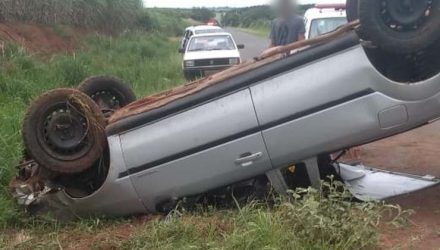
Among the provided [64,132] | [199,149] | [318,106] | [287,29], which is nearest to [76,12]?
[287,29]

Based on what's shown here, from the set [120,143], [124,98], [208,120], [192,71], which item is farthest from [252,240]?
[192,71]

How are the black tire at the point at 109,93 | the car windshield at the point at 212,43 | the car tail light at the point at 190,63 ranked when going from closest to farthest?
the black tire at the point at 109,93 < the car tail light at the point at 190,63 < the car windshield at the point at 212,43

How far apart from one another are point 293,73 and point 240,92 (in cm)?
38

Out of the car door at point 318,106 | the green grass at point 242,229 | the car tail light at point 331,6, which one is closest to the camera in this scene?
the green grass at point 242,229

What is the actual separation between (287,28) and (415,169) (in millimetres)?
2918

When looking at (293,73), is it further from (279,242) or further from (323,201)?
(279,242)

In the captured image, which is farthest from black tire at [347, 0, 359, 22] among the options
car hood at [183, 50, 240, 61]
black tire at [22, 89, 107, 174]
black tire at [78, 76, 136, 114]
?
car hood at [183, 50, 240, 61]

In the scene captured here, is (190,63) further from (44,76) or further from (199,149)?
(199,149)

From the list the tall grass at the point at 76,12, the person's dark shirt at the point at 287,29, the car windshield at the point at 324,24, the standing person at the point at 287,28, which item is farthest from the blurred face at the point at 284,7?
the tall grass at the point at 76,12

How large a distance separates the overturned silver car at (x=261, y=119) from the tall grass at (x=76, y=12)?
48.9 ft

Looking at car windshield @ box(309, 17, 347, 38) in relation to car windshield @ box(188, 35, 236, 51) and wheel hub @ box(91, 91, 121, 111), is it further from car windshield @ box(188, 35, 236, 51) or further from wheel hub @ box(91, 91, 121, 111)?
car windshield @ box(188, 35, 236, 51)

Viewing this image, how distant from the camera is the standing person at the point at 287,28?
794 cm

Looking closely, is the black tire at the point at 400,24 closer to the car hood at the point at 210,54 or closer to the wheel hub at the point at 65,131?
the wheel hub at the point at 65,131

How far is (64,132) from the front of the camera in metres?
4.61
